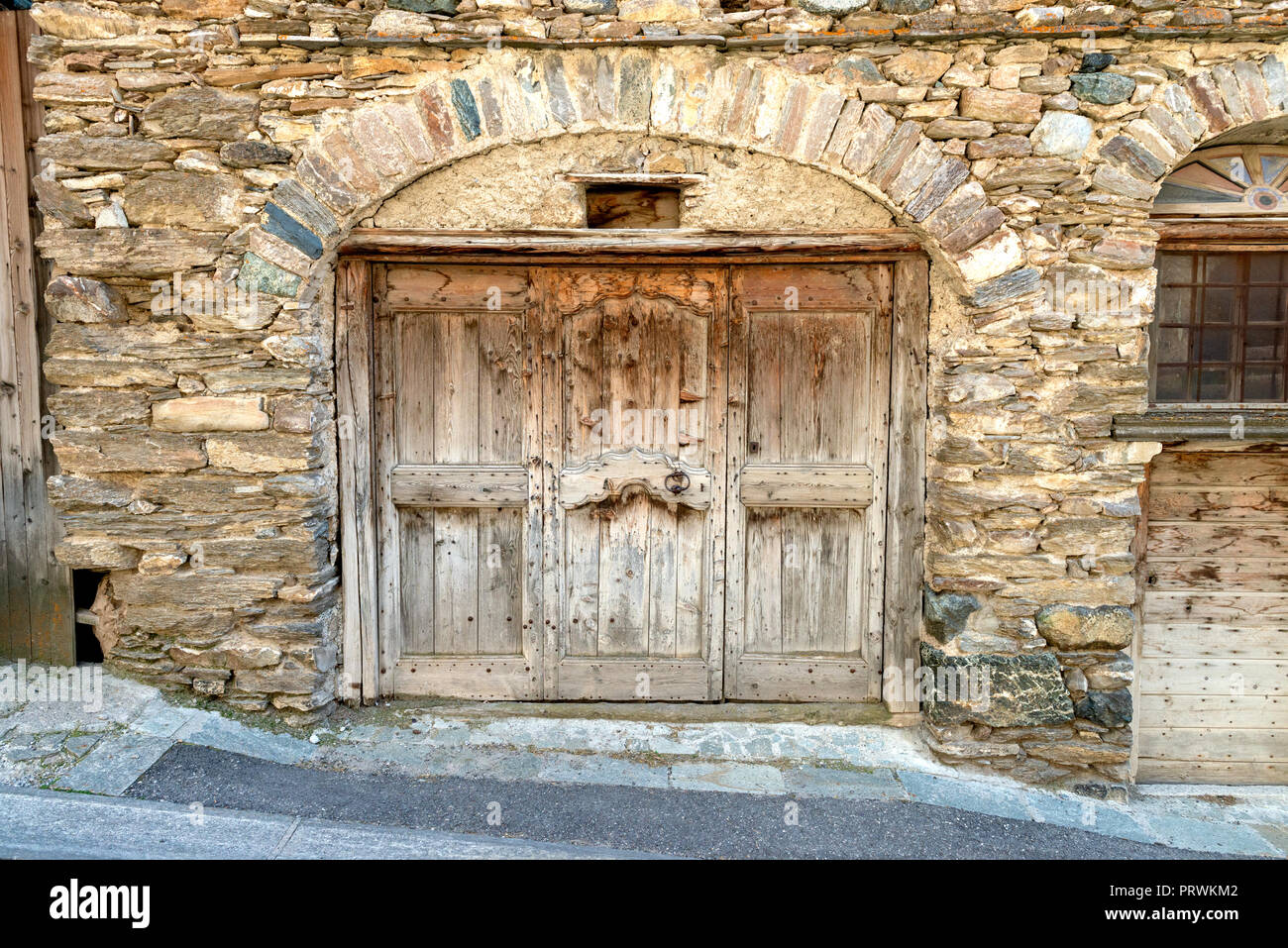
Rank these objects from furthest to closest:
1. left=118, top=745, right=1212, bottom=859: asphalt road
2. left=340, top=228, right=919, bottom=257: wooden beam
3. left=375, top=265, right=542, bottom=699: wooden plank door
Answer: left=375, top=265, right=542, bottom=699: wooden plank door, left=340, top=228, right=919, bottom=257: wooden beam, left=118, top=745, right=1212, bottom=859: asphalt road

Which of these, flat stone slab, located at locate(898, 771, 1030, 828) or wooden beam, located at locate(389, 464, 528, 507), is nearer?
flat stone slab, located at locate(898, 771, 1030, 828)

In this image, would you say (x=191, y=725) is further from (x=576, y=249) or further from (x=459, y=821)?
(x=576, y=249)

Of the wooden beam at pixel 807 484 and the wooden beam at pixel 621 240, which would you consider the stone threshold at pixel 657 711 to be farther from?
the wooden beam at pixel 621 240

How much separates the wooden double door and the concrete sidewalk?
986 millimetres

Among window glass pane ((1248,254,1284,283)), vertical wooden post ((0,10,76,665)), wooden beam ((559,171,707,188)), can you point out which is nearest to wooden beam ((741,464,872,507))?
wooden beam ((559,171,707,188))

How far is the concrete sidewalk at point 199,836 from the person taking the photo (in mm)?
2586

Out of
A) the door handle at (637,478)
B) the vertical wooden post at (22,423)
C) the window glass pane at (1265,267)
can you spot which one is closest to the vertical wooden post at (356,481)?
the door handle at (637,478)

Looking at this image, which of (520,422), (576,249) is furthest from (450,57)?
(520,422)

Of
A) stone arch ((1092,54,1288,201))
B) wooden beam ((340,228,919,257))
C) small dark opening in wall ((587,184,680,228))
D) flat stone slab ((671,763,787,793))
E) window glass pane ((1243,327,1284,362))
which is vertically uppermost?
stone arch ((1092,54,1288,201))

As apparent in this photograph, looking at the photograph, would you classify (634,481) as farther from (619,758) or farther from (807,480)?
(619,758)

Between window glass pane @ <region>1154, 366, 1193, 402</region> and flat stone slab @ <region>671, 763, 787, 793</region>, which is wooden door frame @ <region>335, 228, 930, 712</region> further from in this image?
window glass pane @ <region>1154, 366, 1193, 402</region>

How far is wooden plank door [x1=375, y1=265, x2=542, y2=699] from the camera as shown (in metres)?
3.56

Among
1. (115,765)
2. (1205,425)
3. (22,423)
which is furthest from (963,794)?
(22,423)

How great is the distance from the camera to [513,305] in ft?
11.7
